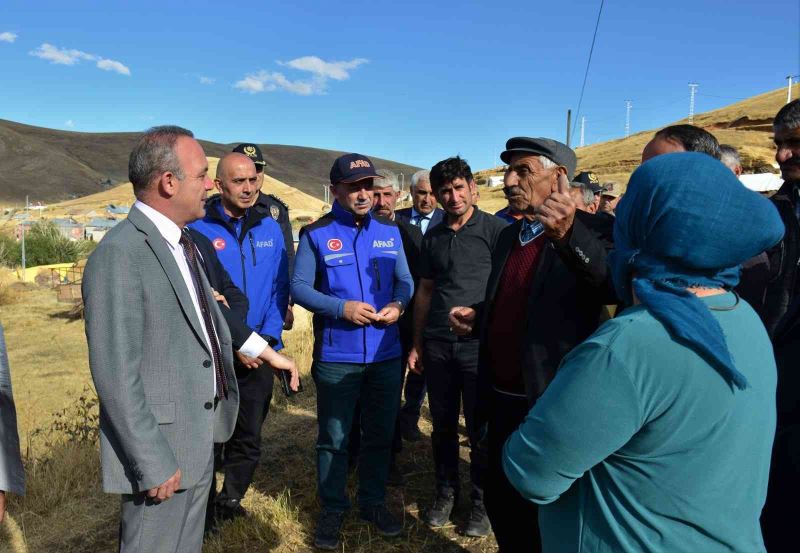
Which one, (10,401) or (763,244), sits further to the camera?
(10,401)

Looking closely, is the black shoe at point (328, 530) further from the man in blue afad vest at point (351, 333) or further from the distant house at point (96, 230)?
the distant house at point (96, 230)

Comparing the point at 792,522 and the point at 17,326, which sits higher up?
the point at 792,522

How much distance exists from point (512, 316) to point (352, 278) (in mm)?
1248

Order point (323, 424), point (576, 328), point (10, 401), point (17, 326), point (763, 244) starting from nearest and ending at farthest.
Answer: point (763, 244), point (10, 401), point (576, 328), point (323, 424), point (17, 326)

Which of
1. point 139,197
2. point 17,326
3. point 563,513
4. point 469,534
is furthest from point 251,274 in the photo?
point 17,326

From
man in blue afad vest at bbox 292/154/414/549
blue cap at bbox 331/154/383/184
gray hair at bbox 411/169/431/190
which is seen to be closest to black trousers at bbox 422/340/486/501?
man in blue afad vest at bbox 292/154/414/549

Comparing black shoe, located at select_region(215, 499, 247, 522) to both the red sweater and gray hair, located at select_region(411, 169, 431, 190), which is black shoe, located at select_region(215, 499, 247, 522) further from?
gray hair, located at select_region(411, 169, 431, 190)

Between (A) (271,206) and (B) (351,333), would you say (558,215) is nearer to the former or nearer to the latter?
(B) (351,333)

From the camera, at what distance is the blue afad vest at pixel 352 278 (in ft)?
11.5

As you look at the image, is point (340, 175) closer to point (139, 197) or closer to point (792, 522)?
point (139, 197)

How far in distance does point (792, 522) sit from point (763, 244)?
87 cm

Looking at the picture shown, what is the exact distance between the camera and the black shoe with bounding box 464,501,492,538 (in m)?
3.57

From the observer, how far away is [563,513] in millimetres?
1475

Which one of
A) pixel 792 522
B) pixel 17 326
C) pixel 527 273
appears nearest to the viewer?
pixel 792 522
